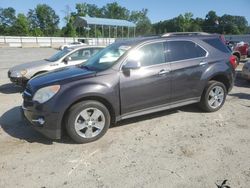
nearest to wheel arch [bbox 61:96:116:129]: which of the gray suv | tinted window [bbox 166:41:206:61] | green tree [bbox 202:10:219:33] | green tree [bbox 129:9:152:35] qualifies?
the gray suv

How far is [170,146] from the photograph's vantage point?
4582 millimetres

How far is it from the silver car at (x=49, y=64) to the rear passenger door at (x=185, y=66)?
450 centimetres

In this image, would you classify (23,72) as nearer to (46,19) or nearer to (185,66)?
(185,66)

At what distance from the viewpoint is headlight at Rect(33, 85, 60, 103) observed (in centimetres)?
455

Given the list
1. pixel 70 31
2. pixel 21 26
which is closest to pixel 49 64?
pixel 70 31

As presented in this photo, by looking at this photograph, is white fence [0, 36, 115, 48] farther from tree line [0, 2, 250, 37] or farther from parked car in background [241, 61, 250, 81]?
parked car in background [241, 61, 250, 81]

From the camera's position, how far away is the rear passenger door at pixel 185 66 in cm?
562

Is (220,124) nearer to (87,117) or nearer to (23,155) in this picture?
(87,117)

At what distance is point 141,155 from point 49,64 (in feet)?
19.4

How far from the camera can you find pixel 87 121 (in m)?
4.74

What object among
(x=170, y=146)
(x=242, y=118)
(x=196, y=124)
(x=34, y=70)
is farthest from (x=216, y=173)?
(x=34, y=70)

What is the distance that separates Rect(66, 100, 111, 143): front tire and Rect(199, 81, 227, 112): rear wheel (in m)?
2.43

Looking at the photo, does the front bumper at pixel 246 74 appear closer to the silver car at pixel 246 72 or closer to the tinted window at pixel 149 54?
the silver car at pixel 246 72

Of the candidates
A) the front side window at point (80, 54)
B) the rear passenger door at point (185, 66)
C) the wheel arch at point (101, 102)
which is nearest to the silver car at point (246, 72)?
the rear passenger door at point (185, 66)
